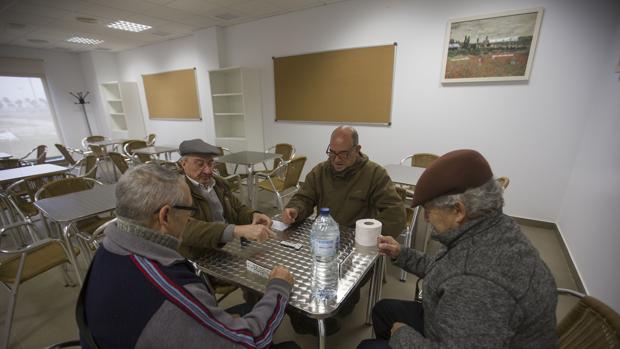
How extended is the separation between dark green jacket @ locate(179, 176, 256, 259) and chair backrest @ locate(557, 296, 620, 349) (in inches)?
54.4

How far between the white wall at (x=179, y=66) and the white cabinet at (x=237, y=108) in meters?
0.29

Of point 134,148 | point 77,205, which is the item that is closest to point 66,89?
point 134,148

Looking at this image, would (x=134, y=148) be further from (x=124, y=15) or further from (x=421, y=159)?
(x=421, y=159)

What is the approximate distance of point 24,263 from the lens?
1698 millimetres

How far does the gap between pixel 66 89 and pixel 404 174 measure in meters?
9.21

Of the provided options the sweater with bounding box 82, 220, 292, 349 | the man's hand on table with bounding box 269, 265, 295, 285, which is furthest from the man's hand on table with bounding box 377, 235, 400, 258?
the sweater with bounding box 82, 220, 292, 349

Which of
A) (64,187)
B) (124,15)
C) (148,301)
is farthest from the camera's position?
(124,15)

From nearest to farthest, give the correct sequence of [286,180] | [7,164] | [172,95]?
[286,180] < [7,164] < [172,95]

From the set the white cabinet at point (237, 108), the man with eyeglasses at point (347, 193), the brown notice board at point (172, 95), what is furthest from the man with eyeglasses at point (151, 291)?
the brown notice board at point (172, 95)

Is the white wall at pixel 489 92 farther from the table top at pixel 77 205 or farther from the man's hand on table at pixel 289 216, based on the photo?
the table top at pixel 77 205

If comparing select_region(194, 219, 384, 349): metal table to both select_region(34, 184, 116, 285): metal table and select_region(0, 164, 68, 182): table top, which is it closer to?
select_region(34, 184, 116, 285): metal table

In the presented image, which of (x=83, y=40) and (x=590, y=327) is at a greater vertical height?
(x=83, y=40)

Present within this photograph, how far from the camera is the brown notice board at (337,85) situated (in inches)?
143

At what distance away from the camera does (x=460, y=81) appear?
3.12m
